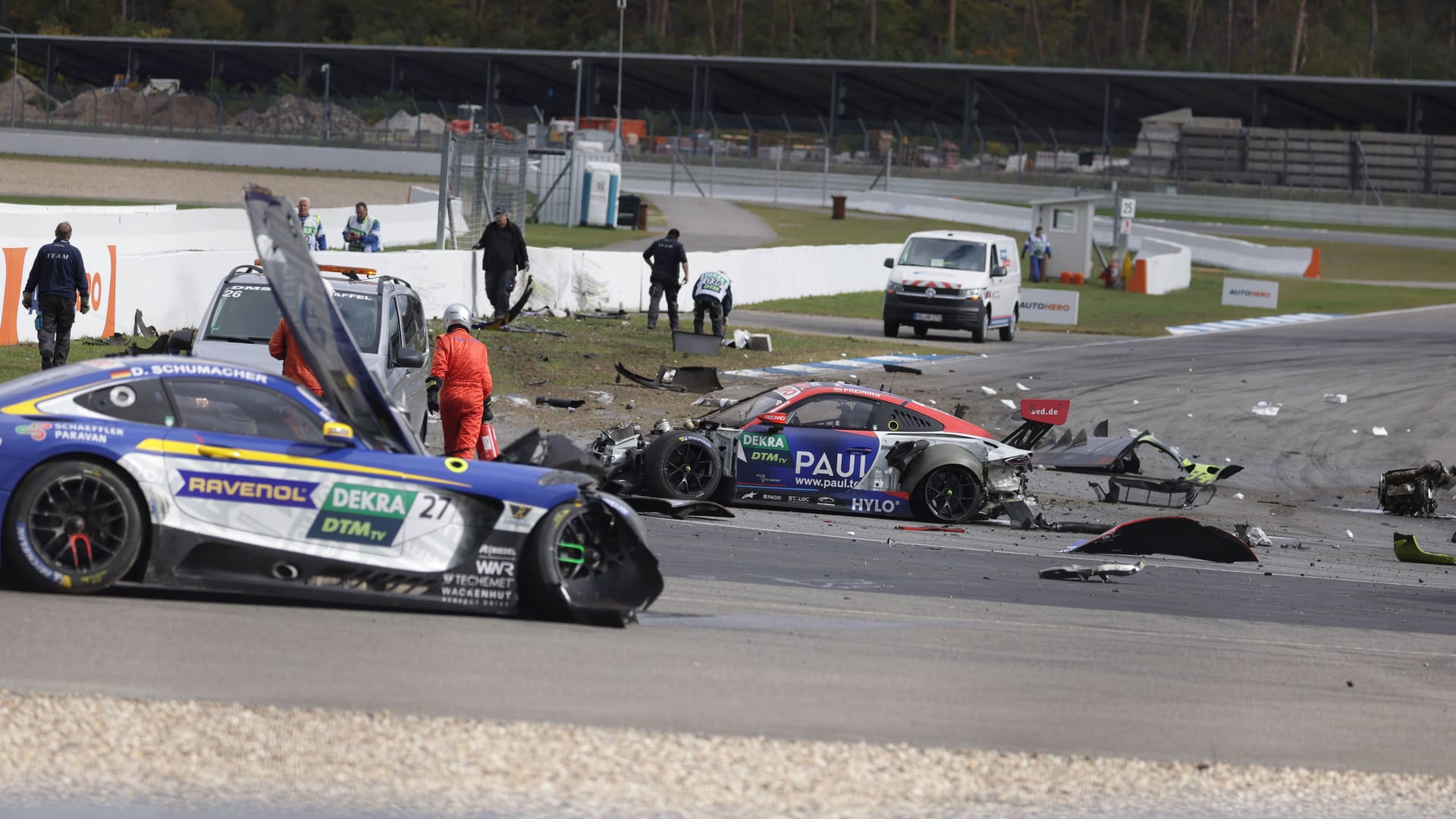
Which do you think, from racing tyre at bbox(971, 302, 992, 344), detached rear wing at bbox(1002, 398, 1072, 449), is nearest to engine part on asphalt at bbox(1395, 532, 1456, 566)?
detached rear wing at bbox(1002, 398, 1072, 449)

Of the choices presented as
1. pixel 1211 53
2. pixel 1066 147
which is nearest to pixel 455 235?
pixel 1066 147

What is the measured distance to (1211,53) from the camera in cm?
10706

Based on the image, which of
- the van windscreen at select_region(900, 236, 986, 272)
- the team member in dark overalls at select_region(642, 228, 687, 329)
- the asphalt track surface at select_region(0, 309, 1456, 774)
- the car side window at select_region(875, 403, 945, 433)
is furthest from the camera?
the van windscreen at select_region(900, 236, 986, 272)

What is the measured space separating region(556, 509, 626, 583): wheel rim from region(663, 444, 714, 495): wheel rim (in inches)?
202

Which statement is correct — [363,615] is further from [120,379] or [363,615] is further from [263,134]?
[263,134]

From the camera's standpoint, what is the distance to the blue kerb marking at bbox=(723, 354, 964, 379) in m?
22.9

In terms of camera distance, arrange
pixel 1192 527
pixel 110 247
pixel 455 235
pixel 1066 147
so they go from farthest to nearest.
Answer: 1. pixel 1066 147
2. pixel 455 235
3. pixel 110 247
4. pixel 1192 527

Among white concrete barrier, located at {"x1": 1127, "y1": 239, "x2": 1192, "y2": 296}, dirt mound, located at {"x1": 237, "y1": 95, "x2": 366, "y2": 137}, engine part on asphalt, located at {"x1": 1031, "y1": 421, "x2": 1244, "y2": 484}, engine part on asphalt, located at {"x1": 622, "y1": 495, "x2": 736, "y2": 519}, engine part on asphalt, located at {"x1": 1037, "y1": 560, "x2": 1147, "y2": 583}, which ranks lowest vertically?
engine part on asphalt, located at {"x1": 1037, "y1": 560, "x2": 1147, "y2": 583}

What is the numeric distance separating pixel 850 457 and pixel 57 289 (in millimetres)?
8374

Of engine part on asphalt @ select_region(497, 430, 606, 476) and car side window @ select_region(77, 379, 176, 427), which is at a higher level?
car side window @ select_region(77, 379, 176, 427)

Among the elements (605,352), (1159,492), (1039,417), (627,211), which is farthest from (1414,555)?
(627,211)

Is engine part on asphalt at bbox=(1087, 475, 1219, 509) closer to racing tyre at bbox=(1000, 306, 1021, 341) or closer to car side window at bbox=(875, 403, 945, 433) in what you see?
car side window at bbox=(875, 403, 945, 433)

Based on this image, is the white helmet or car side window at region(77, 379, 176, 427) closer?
car side window at region(77, 379, 176, 427)

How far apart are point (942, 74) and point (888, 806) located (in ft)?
255
